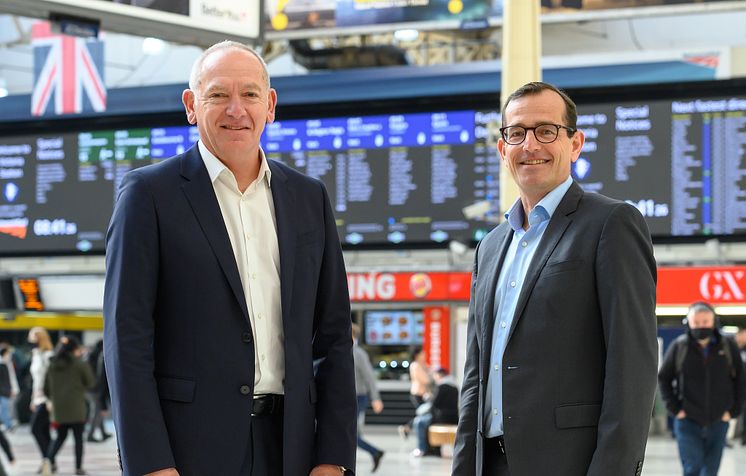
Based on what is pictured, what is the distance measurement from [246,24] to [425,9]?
8.04m

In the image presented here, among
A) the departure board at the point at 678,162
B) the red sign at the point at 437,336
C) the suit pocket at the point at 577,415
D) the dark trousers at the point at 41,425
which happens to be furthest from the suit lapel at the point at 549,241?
the red sign at the point at 437,336

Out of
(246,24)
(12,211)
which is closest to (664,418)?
(12,211)

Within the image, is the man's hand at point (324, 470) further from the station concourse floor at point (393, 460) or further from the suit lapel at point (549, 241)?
the station concourse floor at point (393, 460)

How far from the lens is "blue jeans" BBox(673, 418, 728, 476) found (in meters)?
9.12

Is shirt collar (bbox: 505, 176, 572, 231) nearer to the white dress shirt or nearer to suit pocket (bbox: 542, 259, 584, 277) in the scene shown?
suit pocket (bbox: 542, 259, 584, 277)

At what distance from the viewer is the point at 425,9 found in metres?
14.2

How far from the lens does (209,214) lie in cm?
312

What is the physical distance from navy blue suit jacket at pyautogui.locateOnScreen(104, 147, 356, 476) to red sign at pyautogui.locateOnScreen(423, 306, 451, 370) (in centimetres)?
1504

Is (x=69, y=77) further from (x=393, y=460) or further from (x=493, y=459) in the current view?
(x=493, y=459)

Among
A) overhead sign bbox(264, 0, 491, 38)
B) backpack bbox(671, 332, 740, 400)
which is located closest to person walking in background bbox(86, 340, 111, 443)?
overhead sign bbox(264, 0, 491, 38)

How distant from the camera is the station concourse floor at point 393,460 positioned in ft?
42.3

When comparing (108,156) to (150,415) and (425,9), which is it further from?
(150,415)

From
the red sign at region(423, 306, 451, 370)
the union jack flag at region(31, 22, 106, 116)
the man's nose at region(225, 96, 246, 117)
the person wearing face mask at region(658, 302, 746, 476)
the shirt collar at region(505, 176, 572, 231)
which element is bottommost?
the red sign at region(423, 306, 451, 370)

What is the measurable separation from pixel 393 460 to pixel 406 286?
130 inches
